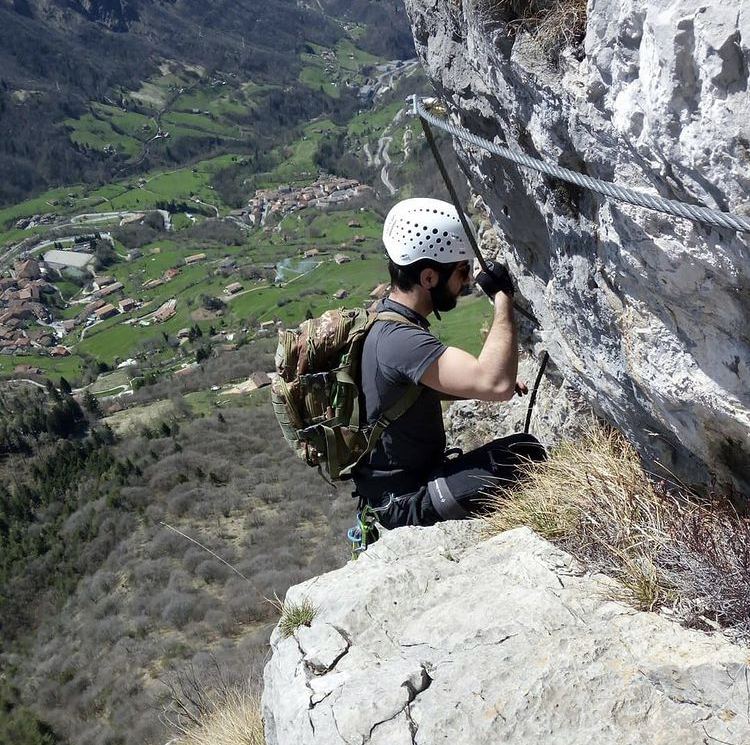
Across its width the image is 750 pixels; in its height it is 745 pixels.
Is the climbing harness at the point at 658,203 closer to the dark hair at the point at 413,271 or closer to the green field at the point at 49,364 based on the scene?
the dark hair at the point at 413,271

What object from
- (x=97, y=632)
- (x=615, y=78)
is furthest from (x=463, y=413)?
(x=97, y=632)

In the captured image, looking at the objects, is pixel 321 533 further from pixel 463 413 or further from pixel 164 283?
pixel 164 283

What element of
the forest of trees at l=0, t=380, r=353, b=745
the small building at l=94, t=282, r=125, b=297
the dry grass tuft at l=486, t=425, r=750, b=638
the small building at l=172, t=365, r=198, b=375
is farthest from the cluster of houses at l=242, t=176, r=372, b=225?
the dry grass tuft at l=486, t=425, r=750, b=638

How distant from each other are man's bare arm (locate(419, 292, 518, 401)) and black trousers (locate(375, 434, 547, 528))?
0.94 m

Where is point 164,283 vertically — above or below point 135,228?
below

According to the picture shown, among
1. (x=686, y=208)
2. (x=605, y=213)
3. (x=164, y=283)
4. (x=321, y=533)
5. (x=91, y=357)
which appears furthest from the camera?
(x=164, y=283)

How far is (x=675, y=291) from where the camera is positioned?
8.25ft

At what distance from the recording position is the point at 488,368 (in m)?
3.21

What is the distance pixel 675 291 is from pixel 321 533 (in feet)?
92.3

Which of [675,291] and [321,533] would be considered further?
[321,533]

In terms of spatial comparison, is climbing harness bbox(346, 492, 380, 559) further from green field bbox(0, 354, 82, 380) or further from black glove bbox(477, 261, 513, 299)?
green field bbox(0, 354, 82, 380)

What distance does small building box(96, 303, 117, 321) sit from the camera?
102 meters

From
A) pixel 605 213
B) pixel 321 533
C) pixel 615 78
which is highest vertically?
pixel 615 78

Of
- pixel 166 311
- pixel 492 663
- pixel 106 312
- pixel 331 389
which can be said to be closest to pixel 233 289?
pixel 166 311
